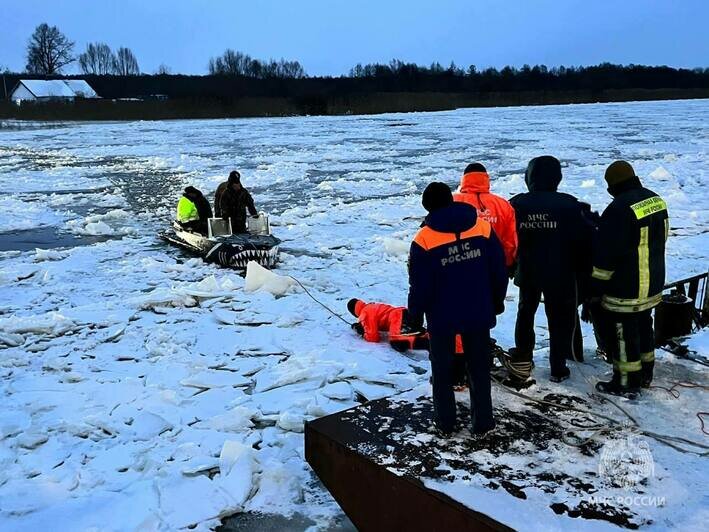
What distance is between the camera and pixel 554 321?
4.47 meters

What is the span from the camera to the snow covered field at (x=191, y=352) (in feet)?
13.5

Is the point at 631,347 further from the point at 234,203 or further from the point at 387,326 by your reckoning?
the point at 234,203

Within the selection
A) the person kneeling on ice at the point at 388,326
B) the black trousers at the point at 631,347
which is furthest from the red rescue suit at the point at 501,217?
the person kneeling on ice at the point at 388,326

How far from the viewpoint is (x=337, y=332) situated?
7.01 metres

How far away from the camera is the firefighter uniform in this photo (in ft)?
13.1

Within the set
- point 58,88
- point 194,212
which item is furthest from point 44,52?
point 194,212

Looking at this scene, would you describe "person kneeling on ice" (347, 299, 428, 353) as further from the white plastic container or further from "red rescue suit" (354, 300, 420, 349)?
the white plastic container

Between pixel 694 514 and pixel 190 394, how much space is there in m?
3.95

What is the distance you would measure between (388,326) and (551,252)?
2.75m

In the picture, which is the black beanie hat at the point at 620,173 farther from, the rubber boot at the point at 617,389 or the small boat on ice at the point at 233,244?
the small boat on ice at the point at 233,244

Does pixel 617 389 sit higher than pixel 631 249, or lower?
lower

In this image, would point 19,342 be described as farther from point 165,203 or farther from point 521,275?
point 165,203

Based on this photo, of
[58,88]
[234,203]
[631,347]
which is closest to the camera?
[631,347]

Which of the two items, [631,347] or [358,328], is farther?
[358,328]
